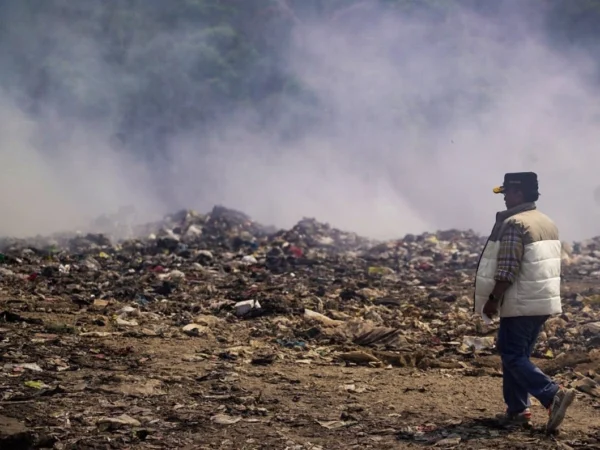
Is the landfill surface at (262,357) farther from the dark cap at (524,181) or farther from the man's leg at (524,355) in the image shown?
the dark cap at (524,181)

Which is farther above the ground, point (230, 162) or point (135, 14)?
point (135, 14)

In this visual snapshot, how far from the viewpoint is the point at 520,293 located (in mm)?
3414

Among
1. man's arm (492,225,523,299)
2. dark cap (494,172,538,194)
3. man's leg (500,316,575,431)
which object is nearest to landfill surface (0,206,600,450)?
man's leg (500,316,575,431)

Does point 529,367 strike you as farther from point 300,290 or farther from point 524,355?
point 300,290

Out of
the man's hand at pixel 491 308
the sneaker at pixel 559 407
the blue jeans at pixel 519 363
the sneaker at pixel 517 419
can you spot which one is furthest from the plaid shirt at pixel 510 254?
the sneaker at pixel 517 419

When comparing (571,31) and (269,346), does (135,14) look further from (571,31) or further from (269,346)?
(269,346)

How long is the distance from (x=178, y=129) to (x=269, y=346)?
50.3ft

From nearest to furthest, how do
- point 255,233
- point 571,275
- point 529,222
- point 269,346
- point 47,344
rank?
point 529,222 → point 47,344 → point 269,346 → point 571,275 → point 255,233

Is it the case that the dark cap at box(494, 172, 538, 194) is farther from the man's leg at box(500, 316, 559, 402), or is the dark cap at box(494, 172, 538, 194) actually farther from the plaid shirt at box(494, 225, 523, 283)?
the man's leg at box(500, 316, 559, 402)

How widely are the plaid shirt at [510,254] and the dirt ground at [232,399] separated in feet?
2.60

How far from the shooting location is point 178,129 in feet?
65.6

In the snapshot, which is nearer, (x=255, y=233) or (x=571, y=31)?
(x=255, y=233)

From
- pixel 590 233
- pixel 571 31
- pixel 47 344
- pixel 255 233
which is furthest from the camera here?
pixel 571 31

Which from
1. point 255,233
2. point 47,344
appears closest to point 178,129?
point 255,233
